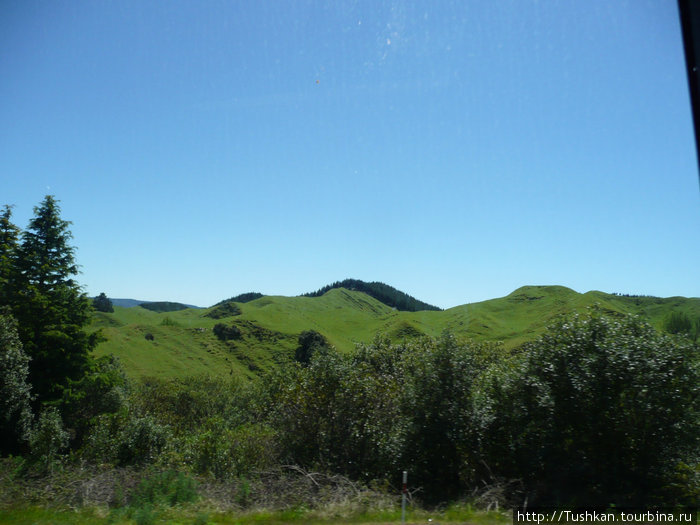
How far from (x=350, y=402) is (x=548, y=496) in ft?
23.3

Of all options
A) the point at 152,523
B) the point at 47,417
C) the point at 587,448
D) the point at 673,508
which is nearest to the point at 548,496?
the point at 587,448

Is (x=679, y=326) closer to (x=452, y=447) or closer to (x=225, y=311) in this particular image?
(x=452, y=447)

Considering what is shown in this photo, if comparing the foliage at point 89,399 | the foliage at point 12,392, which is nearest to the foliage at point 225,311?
the foliage at point 89,399

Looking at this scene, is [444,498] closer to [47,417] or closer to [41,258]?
[47,417]

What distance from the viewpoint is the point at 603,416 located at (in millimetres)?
10102

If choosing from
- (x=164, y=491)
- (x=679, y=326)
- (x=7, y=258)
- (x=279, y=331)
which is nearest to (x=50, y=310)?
(x=7, y=258)

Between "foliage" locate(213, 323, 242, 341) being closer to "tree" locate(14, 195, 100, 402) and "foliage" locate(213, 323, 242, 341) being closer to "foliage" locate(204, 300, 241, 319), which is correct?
"foliage" locate(204, 300, 241, 319)

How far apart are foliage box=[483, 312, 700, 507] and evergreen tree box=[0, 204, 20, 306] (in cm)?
2641

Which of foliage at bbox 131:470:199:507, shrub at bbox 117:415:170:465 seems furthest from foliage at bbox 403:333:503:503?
shrub at bbox 117:415:170:465

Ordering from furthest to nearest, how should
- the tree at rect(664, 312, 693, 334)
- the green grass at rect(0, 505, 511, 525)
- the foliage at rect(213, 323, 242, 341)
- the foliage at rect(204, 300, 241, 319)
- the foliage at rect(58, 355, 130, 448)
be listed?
the foliage at rect(204, 300, 241, 319), the foliage at rect(213, 323, 242, 341), the foliage at rect(58, 355, 130, 448), the tree at rect(664, 312, 693, 334), the green grass at rect(0, 505, 511, 525)

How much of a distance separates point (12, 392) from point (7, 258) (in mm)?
9061

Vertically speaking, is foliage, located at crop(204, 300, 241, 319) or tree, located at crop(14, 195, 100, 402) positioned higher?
foliage, located at crop(204, 300, 241, 319)

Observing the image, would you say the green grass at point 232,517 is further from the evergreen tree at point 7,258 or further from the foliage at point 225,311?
the foliage at point 225,311

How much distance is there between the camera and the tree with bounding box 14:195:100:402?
25078 mm
